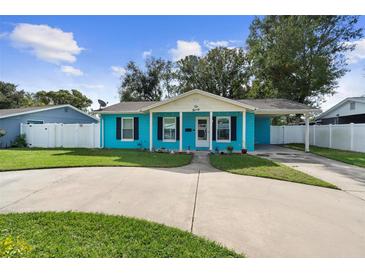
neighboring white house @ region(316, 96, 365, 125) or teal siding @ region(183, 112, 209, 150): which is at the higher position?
neighboring white house @ region(316, 96, 365, 125)

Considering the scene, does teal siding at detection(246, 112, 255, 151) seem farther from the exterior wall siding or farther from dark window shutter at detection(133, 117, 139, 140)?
the exterior wall siding

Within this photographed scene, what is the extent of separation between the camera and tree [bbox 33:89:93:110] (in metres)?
38.0

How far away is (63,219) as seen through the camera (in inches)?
144

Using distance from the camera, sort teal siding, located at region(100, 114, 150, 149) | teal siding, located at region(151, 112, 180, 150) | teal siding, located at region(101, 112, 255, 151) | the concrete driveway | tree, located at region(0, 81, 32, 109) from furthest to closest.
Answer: tree, located at region(0, 81, 32, 109), teal siding, located at region(100, 114, 150, 149), teal siding, located at region(151, 112, 180, 150), teal siding, located at region(101, 112, 255, 151), the concrete driveway

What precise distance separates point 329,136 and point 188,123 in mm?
10568

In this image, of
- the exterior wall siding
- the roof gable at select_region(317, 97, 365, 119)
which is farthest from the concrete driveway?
the roof gable at select_region(317, 97, 365, 119)

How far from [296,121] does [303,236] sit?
32.2 meters

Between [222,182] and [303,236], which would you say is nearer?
[303,236]

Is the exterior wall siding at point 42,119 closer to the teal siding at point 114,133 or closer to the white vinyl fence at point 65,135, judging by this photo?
the white vinyl fence at point 65,135

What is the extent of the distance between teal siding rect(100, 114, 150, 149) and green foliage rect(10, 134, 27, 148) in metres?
6.65

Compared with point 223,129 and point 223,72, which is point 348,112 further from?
point 223,72

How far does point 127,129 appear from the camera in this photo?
→ 1455cm
